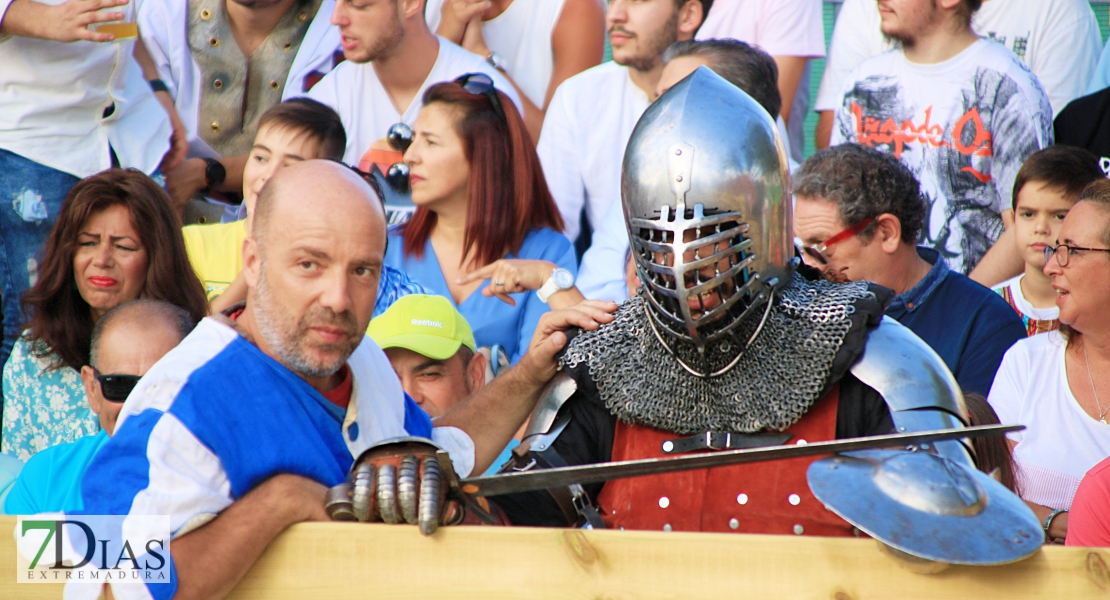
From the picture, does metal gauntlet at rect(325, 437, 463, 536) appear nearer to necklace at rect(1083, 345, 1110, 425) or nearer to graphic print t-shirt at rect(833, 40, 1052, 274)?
necklace at rect(1083, 345, 1110, 425)

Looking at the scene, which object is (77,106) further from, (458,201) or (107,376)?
(107,376)

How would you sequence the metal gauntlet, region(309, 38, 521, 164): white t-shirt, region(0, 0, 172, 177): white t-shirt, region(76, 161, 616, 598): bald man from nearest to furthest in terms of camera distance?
the metal gauntlet < region(76, 161, 616, 598): bald man < region(0, 0, 172, 177): white t-shirt < region(309, 38, 521, 164): white t-shirt

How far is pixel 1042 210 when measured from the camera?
4121mm

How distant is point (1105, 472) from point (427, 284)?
2577mm

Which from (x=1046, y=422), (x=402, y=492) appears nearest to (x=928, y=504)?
(x=402, y=492)

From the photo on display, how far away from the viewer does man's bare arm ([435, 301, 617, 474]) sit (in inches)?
110

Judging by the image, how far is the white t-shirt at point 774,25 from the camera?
5.18 m

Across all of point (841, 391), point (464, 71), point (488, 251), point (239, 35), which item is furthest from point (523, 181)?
point (841, 391)

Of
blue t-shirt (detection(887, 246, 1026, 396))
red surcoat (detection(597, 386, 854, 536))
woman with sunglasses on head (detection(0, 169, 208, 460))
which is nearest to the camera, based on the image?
red surcoat (detection(597, 386, 854, 536))

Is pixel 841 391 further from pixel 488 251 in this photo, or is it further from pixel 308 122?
pixel 308 122

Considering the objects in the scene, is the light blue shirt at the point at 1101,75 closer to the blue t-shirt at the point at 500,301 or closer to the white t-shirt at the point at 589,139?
the white t-shirt at the point at 589,139

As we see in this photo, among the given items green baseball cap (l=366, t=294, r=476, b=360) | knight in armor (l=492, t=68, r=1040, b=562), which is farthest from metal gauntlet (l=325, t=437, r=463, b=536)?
green baseball cap (l=366, t=294, r=476, b=360)

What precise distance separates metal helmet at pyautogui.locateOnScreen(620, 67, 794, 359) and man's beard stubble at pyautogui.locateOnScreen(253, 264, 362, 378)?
2.25 feet

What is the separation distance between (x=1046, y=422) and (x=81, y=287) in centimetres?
334
